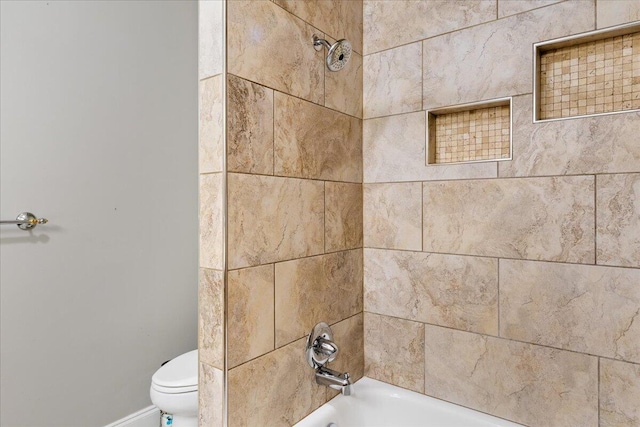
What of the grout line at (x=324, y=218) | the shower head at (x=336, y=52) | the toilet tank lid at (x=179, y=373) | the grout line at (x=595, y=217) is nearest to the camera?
the grout line at (x=595, y=217)

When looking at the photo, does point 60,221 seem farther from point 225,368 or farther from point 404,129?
point 404,129

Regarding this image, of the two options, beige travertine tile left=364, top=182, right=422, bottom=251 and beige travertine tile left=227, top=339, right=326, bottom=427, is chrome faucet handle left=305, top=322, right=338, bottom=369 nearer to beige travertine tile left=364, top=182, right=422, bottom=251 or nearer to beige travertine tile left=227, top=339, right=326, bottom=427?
beige travertine tile left=227, top=339, right=326, bottom=427

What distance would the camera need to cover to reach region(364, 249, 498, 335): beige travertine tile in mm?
1338

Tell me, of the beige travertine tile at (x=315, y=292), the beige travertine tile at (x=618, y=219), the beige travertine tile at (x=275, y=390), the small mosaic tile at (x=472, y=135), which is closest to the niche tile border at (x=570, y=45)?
the small mosaic tile at (x=472, y=135)

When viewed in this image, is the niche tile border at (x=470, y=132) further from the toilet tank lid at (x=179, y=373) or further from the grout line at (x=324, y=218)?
the toilet tank lid at (x=179, y=373)

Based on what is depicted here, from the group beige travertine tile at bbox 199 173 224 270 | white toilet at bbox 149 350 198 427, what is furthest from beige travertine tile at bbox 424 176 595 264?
white toilet at bbox 149 350 198 427

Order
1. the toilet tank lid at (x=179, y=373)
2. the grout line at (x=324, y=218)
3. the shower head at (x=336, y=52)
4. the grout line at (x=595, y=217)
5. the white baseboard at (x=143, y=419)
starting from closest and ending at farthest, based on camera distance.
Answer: the grout line at (x=595, y=217) < the shower head at (x=336, y=52) < the grout line at (x=324, y=218) < the toilet tank lid at (x=179, y=373) < the white baseboard at (x=143, y=419)

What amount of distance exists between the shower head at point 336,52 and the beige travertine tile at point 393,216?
54 centimetres

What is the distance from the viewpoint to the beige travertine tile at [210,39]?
1.04 meters

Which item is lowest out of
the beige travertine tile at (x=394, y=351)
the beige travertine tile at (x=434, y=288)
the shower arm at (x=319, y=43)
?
the beige travertine tile at (x=394, y=351)

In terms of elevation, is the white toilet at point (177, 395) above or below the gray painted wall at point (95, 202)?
below

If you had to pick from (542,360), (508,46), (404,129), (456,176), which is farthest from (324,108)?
(542,360)

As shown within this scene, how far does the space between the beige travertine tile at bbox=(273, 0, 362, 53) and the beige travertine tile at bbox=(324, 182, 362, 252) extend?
0.62m

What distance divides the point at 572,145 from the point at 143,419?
7.06 feet
